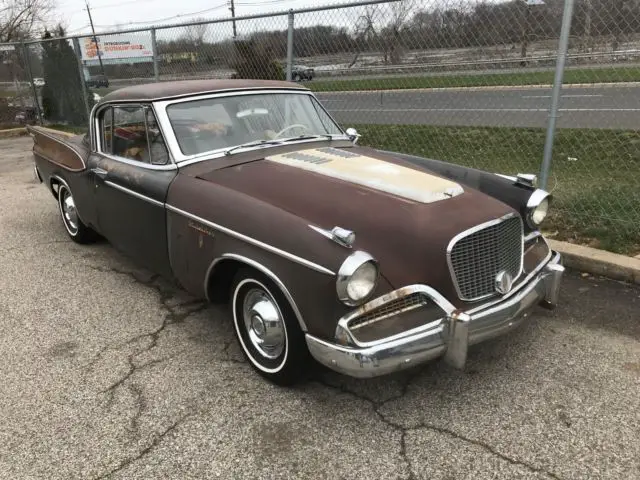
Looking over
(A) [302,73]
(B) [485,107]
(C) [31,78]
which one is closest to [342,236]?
(A) [302,73]

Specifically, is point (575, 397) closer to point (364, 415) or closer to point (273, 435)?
point (364, 415)

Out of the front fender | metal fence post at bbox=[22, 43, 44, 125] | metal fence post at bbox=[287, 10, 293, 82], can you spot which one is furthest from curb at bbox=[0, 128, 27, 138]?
the front fender

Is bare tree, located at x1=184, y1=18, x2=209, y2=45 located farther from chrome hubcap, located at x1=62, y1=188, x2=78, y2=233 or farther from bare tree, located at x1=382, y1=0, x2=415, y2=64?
chrome hubcap, located at x1=62, y1=188, x2=78, y2=233

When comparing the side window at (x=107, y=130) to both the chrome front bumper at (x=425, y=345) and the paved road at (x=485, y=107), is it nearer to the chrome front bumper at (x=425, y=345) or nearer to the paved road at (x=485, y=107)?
the chrome front bumper at (x=425, y=345)

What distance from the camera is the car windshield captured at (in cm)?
362

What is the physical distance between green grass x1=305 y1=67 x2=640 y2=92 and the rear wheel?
3408 mm

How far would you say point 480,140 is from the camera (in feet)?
27.2

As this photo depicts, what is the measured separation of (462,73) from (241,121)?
301cm

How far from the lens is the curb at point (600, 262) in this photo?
158 inches

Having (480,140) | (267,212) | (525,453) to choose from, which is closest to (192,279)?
(267,212)

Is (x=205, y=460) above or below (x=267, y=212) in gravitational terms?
below

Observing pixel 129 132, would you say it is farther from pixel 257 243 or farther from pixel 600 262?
pixel 600 262

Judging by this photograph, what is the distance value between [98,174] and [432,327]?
9.87 ft

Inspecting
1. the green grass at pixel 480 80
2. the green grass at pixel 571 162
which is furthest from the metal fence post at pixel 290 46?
the green grass at pixel 571 162
